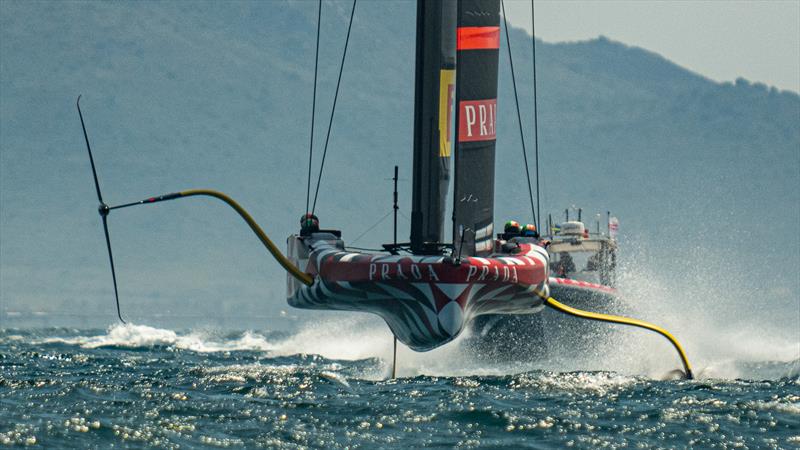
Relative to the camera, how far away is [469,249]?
2166cm

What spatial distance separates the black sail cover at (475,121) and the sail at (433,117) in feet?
2.90

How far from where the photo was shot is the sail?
22.9 meters

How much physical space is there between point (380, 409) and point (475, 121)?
4.81 m

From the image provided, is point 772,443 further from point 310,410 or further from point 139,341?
point 139,341

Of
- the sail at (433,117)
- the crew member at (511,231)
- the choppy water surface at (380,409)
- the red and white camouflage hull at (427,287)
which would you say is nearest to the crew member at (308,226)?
the red and white camouflage hull at (427,287)

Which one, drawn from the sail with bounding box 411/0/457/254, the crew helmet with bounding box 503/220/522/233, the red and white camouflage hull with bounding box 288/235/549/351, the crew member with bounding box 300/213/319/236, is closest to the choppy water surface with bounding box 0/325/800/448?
the red and white camouflage hull with bounding box 288/235/549/351

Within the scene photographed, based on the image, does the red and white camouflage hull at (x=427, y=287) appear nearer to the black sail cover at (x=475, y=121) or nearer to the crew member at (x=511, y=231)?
the black sail cover at (x=475, y=121)

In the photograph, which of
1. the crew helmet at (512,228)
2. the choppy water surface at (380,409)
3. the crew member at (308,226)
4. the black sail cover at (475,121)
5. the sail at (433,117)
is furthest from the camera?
the crew helmet at (512,228)

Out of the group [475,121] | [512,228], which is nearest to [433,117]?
[475,121]

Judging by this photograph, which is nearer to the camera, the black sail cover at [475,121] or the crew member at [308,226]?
the black sail cover at [475,121]

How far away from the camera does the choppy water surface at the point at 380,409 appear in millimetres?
17906

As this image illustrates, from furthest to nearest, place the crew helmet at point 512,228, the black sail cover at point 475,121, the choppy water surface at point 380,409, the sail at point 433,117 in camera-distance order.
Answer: the crew helmet at point 512,228
the sail at point 433,117
the black sail cover at point 475,121
the choppy water surface at point 380,409

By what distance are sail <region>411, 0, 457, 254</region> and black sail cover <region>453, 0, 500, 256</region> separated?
884 mm

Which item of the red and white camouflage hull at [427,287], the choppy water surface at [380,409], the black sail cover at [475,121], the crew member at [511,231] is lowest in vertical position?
the choppy water surface at [380,409]
